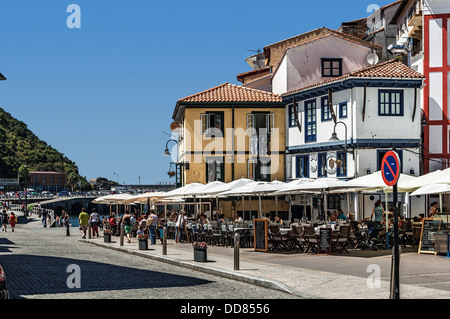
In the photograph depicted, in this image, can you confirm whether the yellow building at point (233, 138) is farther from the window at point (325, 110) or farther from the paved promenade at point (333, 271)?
the paved promenade at point (333, 271)

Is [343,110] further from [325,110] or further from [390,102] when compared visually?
[390,102]

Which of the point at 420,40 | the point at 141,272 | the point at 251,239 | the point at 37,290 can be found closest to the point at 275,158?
the point at 420,40

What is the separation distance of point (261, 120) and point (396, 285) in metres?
33.7

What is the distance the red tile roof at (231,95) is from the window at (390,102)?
327 inches

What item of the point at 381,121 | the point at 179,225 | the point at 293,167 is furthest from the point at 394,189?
the point at 293,167

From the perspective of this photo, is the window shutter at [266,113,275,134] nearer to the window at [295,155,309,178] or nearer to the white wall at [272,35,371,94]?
the white wall at [272,35,371,94]

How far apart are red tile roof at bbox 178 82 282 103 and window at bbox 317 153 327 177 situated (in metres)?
5.92

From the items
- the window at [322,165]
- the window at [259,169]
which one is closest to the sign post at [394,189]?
the window at [322,165]

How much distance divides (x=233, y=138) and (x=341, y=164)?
29.0ft

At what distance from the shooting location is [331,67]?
44.9 metres

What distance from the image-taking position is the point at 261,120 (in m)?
44.8

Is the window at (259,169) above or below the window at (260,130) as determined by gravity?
below

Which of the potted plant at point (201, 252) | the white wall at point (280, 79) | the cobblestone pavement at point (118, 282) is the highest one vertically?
the white wall at point (280, 79)

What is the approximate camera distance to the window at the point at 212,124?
44562 millimetres
